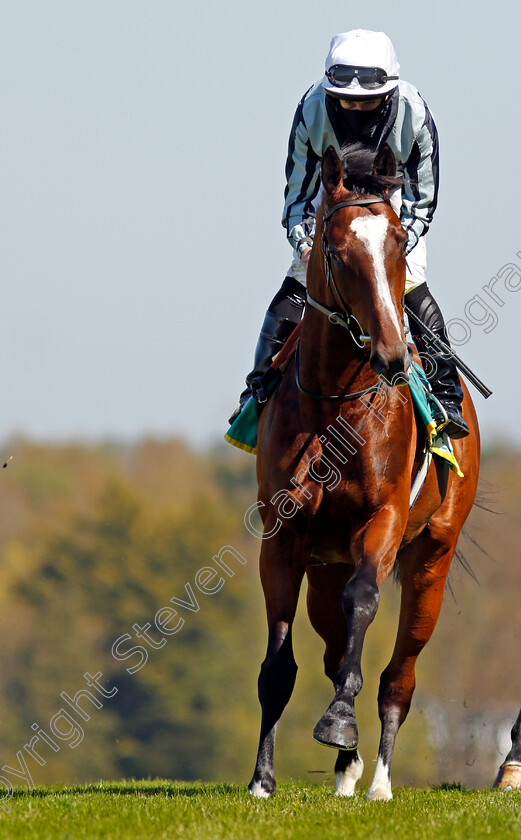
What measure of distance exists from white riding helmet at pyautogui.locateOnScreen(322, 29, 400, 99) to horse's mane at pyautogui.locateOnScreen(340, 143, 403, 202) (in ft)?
1.45

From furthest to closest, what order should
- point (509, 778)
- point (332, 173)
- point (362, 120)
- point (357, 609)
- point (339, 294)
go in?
point (509, 778) → point (362, 120) → point (332, 173) → point (339, 294) → point (357, 609)

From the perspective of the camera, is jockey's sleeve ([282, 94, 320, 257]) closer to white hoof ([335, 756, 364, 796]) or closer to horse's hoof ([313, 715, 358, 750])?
horse's hoof ([313, 715, 358, 750])

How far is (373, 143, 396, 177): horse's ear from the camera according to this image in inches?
235

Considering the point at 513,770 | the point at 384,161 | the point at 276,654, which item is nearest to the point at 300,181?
the point at 384,161

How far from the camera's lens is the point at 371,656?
3312cm

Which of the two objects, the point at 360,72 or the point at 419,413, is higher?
the point at 360,72

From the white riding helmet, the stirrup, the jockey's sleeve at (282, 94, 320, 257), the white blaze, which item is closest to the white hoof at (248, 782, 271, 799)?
the stirrup

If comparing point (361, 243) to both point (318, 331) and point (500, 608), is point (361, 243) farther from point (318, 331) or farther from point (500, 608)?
point (500, 608)

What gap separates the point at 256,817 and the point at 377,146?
375 centimetres

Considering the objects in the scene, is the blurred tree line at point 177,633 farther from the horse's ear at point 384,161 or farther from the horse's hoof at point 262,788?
the horse's ear at point 384,161

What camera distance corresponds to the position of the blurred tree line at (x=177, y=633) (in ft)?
98.1

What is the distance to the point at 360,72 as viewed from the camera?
6.28 m

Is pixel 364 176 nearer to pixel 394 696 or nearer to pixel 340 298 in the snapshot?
pixel 340 298

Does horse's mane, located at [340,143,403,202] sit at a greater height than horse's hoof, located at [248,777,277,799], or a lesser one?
greater
